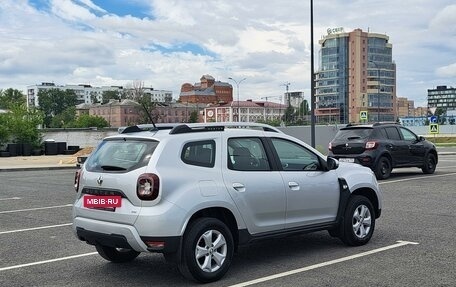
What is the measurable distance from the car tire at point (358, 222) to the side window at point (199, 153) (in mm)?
2346

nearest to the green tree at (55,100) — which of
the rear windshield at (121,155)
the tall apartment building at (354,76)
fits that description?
the tall apartment building at (354,76)

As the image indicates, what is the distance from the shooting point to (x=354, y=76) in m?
146

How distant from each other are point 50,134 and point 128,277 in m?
55.7

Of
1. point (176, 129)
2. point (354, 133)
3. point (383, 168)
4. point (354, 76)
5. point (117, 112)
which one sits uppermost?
point (354, 76)

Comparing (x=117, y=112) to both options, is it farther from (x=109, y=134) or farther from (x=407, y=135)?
(x=407, y=135)

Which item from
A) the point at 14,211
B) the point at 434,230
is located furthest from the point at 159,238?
the point at 14,211

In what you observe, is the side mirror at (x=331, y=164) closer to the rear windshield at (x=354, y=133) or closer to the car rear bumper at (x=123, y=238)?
the car rear bumper at (x=123, y=238)

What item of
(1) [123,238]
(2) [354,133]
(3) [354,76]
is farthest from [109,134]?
(3) [354,76]

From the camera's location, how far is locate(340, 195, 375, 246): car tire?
725cm

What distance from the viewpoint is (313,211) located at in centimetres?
682

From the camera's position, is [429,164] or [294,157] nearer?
[294,157]

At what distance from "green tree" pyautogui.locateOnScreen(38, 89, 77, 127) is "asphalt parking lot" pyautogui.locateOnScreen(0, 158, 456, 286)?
588ft

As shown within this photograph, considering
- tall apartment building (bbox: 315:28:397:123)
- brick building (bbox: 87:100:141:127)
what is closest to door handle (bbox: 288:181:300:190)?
brick building (bbox: 87:100:141:127)

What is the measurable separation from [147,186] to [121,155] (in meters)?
0.69
